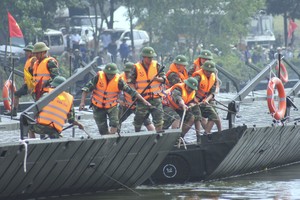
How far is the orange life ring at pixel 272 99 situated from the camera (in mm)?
24109

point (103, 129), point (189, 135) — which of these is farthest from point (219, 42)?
point (103, 129)

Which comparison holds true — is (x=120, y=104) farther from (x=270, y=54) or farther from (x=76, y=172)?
(x=270, y=54)

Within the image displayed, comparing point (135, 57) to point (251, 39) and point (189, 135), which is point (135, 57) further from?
point (189, 135)

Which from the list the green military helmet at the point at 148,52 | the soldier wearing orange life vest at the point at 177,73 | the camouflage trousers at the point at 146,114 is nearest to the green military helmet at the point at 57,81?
the camouflage trousers at the point at 146,114

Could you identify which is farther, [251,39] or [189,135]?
[251,39]

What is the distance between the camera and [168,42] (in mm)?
54625

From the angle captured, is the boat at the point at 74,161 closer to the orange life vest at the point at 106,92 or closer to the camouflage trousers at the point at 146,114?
the orange life vest at the point at 106,92

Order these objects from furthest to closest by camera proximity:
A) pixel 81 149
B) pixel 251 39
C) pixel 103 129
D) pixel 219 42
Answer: pixel 251 39 → pixel 219 42 → pixel 103 129 → pixel 81 149

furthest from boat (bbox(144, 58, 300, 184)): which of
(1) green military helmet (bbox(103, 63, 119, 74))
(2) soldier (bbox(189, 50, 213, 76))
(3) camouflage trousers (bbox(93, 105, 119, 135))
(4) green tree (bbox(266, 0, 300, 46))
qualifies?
(4) green tree (bbox(266, 0, 300, 46))

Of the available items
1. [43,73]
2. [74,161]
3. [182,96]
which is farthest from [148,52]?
[74,161]

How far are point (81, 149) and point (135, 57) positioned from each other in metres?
34.8

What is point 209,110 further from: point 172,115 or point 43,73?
point 43,73

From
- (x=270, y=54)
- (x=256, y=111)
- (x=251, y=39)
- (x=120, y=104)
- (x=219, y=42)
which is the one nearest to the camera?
(x=120, y=104)

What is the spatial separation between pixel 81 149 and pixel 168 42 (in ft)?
117
